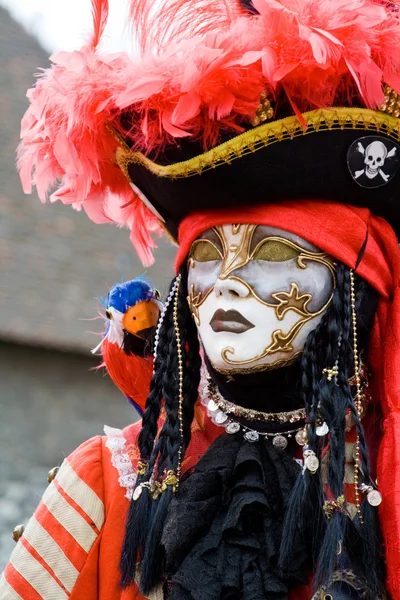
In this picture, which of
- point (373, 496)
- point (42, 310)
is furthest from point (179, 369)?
point (42, 310)

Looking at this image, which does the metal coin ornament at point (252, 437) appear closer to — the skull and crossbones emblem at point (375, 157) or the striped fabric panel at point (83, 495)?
the striped fabric panel at point (83, 495)

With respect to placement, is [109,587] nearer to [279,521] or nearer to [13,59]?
[279,521]

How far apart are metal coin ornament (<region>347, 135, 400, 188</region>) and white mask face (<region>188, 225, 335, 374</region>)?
0.19m

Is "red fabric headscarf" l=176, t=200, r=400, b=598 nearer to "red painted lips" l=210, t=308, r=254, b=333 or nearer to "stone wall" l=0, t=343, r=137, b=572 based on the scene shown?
"red painted lips" l=210, t=308, r=254, b=333

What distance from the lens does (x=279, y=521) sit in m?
2.12

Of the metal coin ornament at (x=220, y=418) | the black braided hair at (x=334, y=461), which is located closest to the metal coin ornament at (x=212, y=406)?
the metal coin ornament at (x=220, y=418)

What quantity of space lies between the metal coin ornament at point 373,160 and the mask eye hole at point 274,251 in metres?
0.21

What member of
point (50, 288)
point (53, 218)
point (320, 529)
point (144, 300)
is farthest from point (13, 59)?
point (320, 529)

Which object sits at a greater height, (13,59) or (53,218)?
→ (13,59)

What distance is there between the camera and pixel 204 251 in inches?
87.7

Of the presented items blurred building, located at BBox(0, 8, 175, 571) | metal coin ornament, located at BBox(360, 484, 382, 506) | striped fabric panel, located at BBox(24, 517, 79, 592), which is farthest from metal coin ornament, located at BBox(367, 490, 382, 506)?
blurred building, located at BBox(0, 8, 175, 571)

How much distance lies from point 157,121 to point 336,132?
0.40m

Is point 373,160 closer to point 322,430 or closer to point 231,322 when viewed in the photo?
point 231,322

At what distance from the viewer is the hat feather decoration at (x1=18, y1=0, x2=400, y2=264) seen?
1954mm
